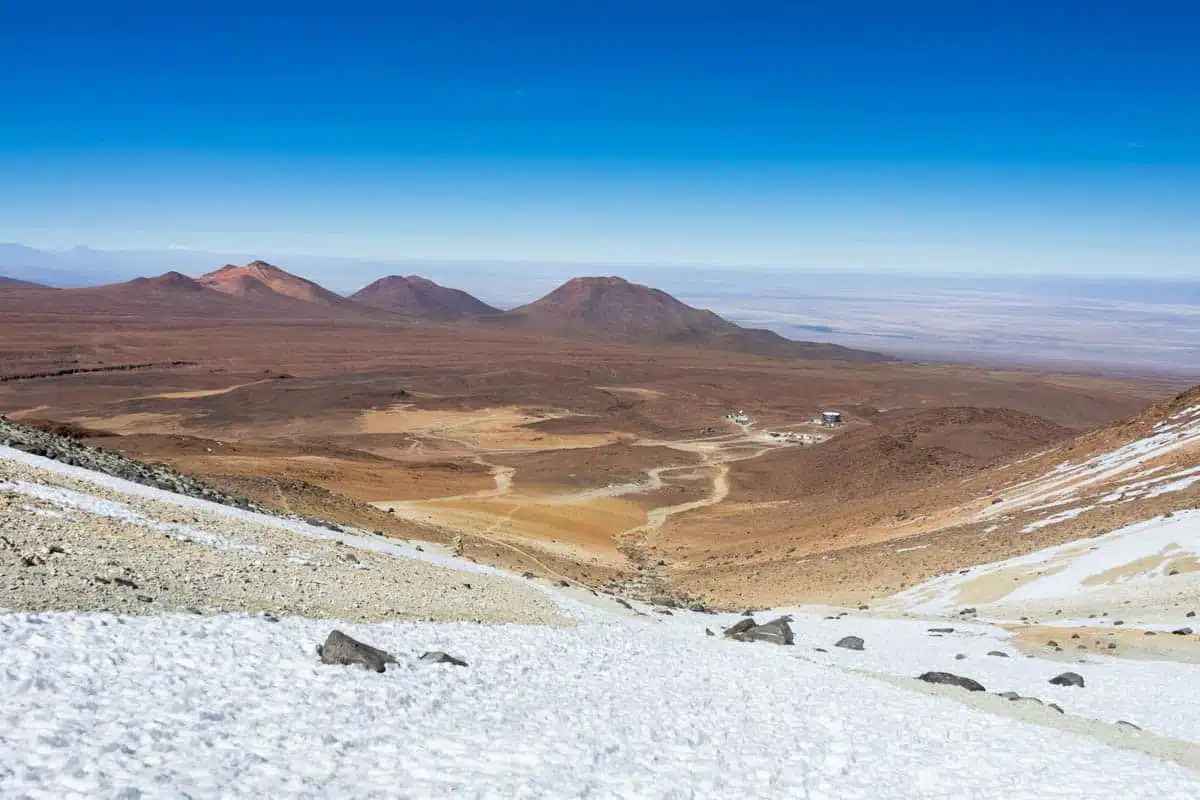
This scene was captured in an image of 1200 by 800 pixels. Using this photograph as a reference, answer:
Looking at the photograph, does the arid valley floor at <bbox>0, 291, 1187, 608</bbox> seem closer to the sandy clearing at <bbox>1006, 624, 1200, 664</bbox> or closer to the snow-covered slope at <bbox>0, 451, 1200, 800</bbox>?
the sandy clearing at <bbox>1006, 624, 1200, 664</bbox>

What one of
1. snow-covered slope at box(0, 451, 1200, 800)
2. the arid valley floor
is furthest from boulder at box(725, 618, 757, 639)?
the arid valley floor

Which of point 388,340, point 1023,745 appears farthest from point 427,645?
point 388,340

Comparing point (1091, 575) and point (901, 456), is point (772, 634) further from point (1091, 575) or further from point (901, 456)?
point (901, 456)

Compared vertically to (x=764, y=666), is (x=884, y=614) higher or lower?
lower

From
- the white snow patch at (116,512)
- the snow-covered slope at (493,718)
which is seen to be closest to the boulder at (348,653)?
the snow-covered slope at (493,718)

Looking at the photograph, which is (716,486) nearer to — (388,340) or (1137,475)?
(1137,475)

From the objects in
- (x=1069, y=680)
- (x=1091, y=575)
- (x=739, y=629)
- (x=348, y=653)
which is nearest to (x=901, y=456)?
(x=1091, y=575)
